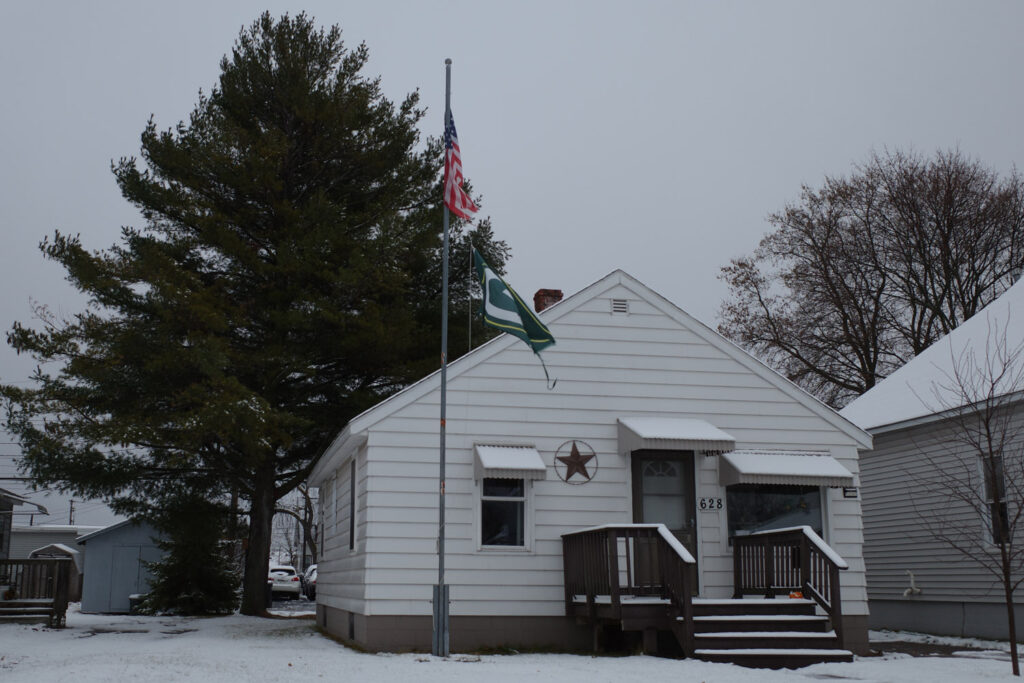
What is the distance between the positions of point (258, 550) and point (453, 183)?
12.9 m

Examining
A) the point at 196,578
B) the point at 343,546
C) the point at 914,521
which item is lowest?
the point at 196,578

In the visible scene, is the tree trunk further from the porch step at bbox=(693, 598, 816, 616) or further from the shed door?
the porch step at bbox=(693, 598, 816, 616)

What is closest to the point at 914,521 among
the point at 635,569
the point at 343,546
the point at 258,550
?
the point at 635,569

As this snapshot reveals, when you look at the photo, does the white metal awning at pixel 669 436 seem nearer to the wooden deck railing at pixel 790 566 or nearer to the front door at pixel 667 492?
the front door at pixel 667 492

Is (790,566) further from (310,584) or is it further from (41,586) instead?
(310,584)

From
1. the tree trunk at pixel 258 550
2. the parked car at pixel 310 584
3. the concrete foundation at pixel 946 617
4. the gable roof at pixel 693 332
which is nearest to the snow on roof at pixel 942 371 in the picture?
the gable roof at pixel 693 332

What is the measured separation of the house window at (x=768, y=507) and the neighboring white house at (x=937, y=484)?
9.51 ft

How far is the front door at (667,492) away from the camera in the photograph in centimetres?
1372

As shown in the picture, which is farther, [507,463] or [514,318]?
[507,463]

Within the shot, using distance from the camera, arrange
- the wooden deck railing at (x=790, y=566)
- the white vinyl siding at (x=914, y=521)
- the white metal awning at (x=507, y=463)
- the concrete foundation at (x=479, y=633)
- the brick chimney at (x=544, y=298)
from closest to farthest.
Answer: the wooden deck railing at (x=790, y=566) → the concrete foundation at (x=479, y=633) → the white metal awning at (x=507, y=463) → the brick chimney at (x=544, y=298) → the white vinyl siding at (x=914, y=521)

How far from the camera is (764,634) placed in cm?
1162

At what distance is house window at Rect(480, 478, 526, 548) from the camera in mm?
13320

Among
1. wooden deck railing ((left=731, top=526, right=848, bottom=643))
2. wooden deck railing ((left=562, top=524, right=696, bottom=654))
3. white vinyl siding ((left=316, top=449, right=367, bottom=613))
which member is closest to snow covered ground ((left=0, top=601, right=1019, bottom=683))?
wooden deck railing ((left=562, top=524, right=696, bottom=654))

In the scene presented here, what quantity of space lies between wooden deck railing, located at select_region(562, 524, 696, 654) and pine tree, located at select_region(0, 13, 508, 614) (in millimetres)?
8916
